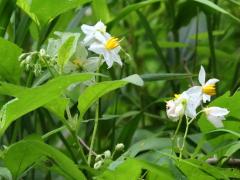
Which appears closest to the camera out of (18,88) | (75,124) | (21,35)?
(18,88)

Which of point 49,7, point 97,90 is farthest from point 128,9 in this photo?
point 97,90

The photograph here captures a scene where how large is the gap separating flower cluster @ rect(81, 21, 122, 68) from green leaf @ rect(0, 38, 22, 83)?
0.10 metres

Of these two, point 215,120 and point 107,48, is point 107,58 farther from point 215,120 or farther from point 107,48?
point 215,120

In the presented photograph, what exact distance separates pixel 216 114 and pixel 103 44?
0.58 ft

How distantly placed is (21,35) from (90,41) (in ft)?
0.81

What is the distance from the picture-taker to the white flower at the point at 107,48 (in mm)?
871

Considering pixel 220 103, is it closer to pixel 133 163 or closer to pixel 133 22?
pixel 133 163

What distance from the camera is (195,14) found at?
1.47 m

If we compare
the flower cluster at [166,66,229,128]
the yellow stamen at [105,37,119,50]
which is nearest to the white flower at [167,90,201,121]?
the flower cluster at [166,66,229,128]

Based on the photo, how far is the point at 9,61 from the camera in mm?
876

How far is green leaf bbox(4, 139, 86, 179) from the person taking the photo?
0.77m

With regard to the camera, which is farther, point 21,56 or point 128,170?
point 21,56

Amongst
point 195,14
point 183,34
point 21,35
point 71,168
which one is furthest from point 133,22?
point 71,168

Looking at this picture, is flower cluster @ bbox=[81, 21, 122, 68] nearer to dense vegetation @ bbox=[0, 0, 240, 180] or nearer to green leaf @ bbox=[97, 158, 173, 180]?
dense vegetation @ bbox=[0, 0, 240, 180]
